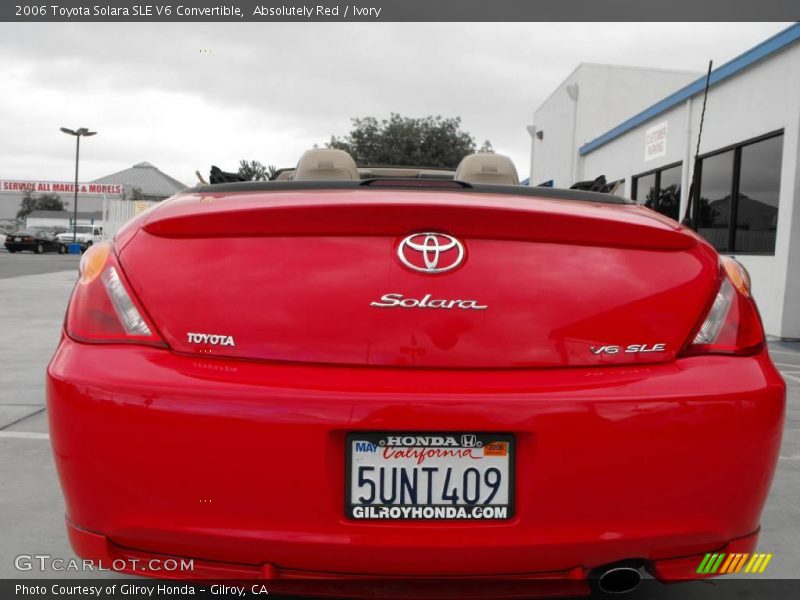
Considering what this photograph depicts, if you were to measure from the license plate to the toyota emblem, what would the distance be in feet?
1.26

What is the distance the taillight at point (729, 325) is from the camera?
1901 millimetres

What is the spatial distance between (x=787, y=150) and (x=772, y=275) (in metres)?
1.60

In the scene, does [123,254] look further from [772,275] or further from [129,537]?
[772,275]

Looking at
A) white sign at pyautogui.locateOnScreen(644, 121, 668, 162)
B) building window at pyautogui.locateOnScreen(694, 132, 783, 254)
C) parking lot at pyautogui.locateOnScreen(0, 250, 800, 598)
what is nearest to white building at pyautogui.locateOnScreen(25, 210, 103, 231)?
white sign at pyautogui.locateOnScreen(644, 121, 668, 162)

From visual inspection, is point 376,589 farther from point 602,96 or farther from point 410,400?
point 602,96

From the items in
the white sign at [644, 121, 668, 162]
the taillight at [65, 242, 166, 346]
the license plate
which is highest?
the white sign at [644, 121, 668, 162]

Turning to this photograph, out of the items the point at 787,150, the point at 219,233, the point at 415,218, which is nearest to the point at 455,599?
the point at 415,218

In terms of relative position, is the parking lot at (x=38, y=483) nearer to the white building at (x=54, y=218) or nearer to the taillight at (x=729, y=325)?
the taillight at (x=729, y=325)

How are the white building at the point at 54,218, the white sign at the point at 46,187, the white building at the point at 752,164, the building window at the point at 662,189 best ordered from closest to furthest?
the white building at the point at 752,164
the building window at the point at 662,189
the white building at the point at 54,218
the white sign at the point at 46,187

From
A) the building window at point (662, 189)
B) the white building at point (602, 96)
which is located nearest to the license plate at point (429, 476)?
the building window at point (662, 189)

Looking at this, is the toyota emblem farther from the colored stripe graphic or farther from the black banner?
the colored stripe graphic

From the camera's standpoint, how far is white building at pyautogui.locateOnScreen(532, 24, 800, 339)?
9.73m

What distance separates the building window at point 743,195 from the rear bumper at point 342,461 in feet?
31.8

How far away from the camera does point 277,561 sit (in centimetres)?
171
